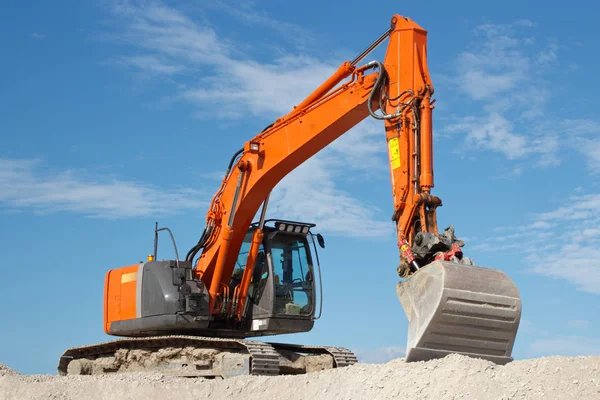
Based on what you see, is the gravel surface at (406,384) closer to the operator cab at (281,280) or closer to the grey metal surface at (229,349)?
the grey metal surface at (229,349)

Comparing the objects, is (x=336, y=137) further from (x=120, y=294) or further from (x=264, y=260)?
(x=120, y=294)

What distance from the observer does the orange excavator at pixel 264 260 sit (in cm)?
927

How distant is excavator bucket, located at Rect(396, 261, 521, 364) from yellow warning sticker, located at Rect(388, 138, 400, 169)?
1.70 meters

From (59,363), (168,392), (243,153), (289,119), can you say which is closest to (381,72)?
(289,119)

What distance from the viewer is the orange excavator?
9266mm

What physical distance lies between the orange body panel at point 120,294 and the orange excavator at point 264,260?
0.07ft

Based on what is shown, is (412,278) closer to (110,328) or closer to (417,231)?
(417,231)

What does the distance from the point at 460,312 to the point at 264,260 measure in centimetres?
480

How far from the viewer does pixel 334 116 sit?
1059cm

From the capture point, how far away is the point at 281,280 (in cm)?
1204

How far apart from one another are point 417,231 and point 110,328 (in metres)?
6.38

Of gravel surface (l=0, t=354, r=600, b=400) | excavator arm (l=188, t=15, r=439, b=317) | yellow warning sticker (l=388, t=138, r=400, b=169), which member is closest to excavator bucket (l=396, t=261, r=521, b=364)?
gravel surface (l=0, t=354, r=600, b=400)

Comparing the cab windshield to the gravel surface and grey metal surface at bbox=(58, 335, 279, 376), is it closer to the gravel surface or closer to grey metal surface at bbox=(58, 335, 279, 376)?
grey metal surface at bbox=(58, 335, 279, 376)

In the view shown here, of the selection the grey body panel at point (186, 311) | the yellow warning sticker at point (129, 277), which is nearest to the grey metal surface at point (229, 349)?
the grey body panel at point (186, 311)
